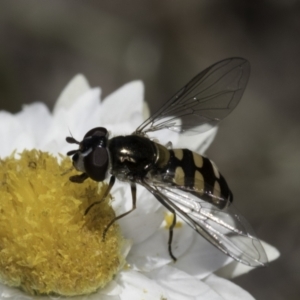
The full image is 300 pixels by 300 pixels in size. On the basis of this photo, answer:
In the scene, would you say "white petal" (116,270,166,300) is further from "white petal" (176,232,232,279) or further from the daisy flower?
"white petal" (176,232,232,279)

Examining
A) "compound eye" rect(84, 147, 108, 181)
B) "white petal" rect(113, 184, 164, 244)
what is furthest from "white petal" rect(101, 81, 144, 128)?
"compound eye" rect(84, 147, 108, 181)

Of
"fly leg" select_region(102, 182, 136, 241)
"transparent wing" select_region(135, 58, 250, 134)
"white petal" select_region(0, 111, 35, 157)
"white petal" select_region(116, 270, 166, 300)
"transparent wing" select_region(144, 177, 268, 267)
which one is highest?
"transparent wing" select_region(135, 58, 250, 134)

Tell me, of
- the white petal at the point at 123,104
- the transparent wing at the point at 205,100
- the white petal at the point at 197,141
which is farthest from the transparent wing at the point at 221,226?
the white petal at the point at 123,104

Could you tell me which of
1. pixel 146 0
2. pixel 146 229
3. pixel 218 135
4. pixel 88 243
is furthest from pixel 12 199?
pixel 146 0

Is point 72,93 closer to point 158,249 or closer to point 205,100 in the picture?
point 205,100

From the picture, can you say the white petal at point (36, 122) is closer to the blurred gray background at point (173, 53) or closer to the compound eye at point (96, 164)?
the compound eye at point (96, 164)

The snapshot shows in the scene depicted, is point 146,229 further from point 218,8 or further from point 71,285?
point 218,8

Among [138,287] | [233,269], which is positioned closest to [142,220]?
[138,287]

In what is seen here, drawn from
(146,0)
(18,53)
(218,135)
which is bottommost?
(18,53)
